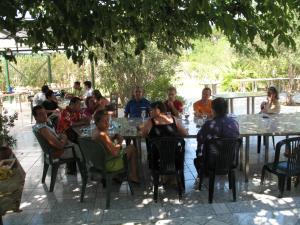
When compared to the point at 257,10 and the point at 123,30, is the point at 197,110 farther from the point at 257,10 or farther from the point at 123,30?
the point at 257,10

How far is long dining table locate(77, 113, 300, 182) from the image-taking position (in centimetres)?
460

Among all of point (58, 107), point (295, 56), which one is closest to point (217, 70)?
point (295, 56)

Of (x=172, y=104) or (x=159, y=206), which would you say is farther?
(x=172, y=104)

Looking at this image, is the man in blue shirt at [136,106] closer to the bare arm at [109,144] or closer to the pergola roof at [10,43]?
the pergola roof at [10,43]

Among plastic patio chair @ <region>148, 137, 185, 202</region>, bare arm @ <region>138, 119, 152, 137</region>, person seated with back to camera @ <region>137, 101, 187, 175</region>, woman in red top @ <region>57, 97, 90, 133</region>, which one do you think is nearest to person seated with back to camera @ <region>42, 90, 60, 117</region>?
woman in red top @ <region>57, 97, 90, 133</region>

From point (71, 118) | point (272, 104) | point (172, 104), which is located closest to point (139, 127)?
point (71, 118)

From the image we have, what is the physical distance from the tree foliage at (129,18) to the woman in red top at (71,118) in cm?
216

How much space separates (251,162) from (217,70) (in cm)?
1243

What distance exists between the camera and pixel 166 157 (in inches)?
165

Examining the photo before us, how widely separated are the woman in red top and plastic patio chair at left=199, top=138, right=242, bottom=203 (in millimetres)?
2296

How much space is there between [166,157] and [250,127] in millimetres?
1330

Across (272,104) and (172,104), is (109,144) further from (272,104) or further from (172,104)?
(272,104)

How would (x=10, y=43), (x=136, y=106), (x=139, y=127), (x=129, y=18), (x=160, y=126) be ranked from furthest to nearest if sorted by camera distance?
(x=10, y=43), (x=136, y=106), (x=139, y=127), (x=160, y=126), (x=129, y=18)

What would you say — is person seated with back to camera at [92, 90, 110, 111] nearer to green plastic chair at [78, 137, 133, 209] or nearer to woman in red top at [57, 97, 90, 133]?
woman in red top at [57, 97, 90, 133]
